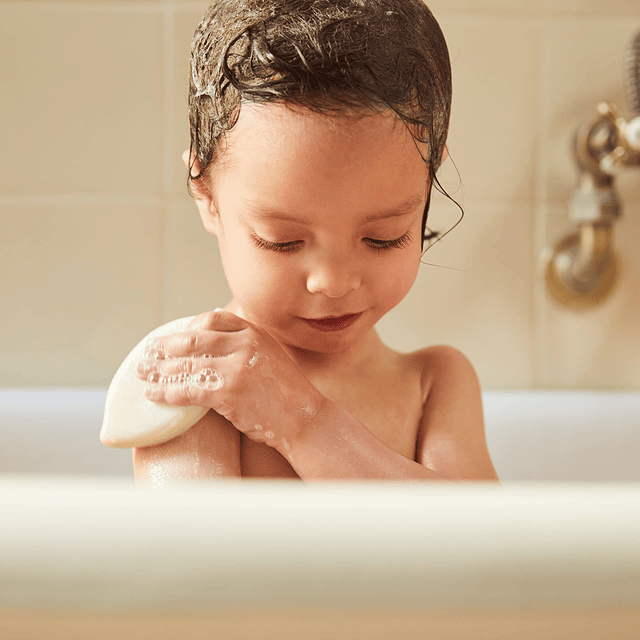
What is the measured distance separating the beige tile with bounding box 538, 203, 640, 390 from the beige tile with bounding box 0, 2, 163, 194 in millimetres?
806

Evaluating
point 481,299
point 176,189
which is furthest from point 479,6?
point 176,189

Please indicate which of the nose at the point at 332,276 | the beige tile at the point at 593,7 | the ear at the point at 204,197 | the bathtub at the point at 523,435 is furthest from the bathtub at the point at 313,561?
the beige tile at the point at 593,7

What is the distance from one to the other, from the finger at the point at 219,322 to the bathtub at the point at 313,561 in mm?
304

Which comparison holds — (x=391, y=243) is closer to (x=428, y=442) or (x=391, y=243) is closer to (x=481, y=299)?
(x=428, y=442)

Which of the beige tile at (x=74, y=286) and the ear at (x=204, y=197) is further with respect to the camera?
the beige tile at (x=74, y=286)

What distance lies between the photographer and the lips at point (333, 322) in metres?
0.62

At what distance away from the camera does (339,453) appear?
1.97 ft

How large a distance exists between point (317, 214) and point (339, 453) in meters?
0.20

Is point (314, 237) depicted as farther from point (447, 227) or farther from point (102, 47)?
point (102, 47)

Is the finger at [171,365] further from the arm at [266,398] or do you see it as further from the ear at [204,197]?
the ear at [204,197]

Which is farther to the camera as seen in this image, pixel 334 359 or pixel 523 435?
pixel 523 435

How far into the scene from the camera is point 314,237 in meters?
0.56

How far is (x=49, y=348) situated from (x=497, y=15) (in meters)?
1.02

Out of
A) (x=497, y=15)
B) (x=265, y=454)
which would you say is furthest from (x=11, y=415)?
(x=497, y=15)
